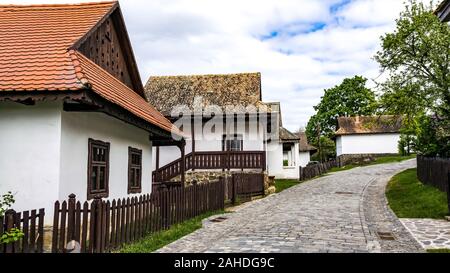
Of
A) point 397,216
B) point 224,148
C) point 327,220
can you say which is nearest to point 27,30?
point 327,220

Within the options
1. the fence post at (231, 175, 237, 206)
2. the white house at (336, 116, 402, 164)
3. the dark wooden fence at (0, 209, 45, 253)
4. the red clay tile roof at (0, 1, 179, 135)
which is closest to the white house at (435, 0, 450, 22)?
the red clay tile roof at (0, 1, 179, 135)

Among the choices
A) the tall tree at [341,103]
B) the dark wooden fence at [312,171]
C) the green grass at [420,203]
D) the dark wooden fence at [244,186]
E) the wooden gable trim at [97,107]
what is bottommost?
the green grass at [420,203]

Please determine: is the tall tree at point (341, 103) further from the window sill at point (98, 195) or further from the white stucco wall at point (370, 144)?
the window sill at point (98, 195)

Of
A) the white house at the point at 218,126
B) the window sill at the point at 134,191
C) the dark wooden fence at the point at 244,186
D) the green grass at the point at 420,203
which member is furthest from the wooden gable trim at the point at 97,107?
the white house at the point at 218,126

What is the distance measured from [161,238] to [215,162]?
39.0 ft

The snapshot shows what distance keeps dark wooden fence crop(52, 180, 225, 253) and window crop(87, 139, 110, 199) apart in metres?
0.60

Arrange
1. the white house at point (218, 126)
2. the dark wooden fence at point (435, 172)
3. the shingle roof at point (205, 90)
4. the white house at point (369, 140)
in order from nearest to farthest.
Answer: the dark wooden fence at point (435, 172)
the white house at point (218, 126)
the shingle roof at point (205, 90)
the white house at point (369, 140)

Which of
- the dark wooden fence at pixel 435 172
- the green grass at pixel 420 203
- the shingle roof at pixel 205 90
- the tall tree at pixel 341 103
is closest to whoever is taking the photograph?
the green grass at pixel 420 203

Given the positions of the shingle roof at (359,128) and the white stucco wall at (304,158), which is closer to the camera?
the white stucco wall at (304,158)

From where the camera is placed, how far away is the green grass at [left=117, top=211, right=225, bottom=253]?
7.31 metres

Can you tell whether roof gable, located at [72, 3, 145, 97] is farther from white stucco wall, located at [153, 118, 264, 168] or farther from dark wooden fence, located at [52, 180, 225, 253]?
white stucco wall, located at [153, 118, 264, 168]

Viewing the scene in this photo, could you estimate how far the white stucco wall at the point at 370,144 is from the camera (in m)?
46.7

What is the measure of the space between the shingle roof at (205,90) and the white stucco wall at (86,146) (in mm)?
9515

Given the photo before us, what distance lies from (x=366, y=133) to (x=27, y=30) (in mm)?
42918
